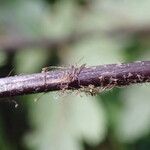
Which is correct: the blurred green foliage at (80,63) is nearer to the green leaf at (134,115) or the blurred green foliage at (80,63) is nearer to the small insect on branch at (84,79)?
the green leaf at (134,115)

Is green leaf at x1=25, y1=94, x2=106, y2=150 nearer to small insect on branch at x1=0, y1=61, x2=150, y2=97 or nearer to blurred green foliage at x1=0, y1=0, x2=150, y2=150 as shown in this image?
blurred green foliage at x1=0, y1=0, x2=150, y2=150

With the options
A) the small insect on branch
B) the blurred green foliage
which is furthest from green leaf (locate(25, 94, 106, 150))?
the small insect on branch

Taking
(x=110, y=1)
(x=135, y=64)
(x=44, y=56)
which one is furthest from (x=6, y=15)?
(x=135, y=64)

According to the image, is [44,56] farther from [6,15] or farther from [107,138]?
[107,138]

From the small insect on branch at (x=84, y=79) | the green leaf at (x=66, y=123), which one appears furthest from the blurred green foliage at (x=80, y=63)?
the small insect on branch at (x=84, y=79)

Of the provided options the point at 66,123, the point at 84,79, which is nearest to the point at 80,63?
the point at 66,123

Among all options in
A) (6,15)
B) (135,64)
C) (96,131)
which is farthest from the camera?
(6,15)
